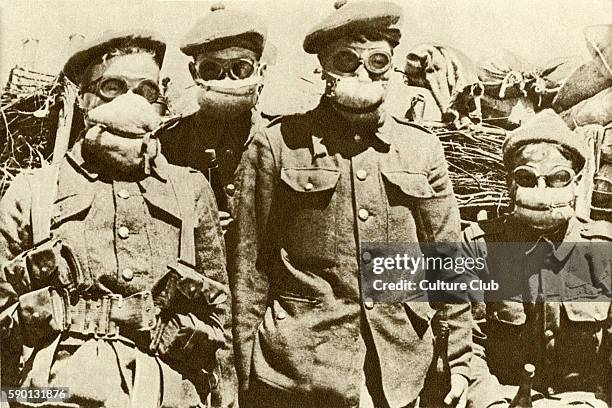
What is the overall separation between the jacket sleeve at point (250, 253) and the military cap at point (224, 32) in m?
0.56

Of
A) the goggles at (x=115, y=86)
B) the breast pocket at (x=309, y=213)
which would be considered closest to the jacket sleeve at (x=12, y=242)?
the goggles at (x=115, y=86)

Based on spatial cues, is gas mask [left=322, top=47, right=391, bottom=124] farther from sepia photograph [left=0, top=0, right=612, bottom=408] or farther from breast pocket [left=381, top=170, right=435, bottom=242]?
breast pocket [left=381, top=170, right=435, bottom=242]

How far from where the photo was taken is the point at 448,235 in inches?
195

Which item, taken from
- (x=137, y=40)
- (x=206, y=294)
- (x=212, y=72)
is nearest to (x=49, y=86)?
(x=137, y=40)

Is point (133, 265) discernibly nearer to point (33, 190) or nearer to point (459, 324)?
point (33, 190)

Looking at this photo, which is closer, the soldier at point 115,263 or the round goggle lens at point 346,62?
the soldier at point 115,263

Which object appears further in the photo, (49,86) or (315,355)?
(49,86)

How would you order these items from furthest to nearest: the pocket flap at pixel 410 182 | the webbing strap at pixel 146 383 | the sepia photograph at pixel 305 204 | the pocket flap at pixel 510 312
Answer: the pocket flap at pixel 510 312 < the pocket flap at pixel 410 182 < the sepia photograph at pixel 305 204 < the webbing strap at pixel 146 383

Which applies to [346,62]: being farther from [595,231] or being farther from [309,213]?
[595,231]

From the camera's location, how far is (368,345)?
488 centimetres

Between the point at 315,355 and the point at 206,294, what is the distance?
59 centimetres

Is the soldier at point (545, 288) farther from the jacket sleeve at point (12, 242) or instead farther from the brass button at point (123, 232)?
the jacket sleeve at point (12, 242)

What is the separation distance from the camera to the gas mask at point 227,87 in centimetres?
493

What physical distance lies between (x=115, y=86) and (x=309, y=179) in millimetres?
1036
